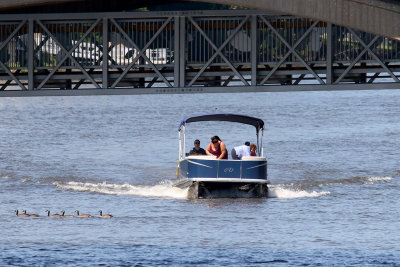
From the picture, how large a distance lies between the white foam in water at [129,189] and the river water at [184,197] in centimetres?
5

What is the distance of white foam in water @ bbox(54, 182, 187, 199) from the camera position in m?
36.0

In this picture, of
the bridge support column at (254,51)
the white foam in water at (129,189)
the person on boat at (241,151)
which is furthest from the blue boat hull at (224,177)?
the bridge support column at (254,51)

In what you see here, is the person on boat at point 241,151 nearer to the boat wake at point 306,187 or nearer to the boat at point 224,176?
the boat at point 224,176

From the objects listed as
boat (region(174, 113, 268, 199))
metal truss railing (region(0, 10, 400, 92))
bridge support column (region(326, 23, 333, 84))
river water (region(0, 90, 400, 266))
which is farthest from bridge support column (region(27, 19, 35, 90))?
bridge support column (region(326, 23, 333, 84))

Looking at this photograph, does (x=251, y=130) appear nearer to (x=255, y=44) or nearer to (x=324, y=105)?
(x=324, y=105)

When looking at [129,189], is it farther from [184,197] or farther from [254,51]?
[254,51]

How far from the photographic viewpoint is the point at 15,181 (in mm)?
41281

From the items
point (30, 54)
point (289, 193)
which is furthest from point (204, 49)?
point (289, 193)

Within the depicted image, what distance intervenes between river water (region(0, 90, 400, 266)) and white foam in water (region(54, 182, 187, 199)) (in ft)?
0.15

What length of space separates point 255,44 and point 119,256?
7730mm

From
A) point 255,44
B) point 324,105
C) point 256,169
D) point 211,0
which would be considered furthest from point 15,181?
point 324,105

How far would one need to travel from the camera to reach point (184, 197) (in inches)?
1372

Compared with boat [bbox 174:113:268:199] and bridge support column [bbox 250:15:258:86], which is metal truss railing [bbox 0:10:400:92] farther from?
boat [bbox 174:113:268:199]

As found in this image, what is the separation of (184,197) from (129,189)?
386 cm
